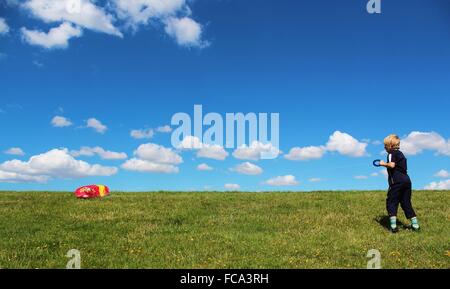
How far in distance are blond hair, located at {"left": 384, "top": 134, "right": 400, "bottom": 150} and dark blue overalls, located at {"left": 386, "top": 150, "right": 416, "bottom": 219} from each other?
0.59 ft

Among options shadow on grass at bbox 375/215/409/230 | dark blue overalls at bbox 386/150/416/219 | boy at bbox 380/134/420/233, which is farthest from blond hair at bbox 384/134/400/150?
shadow on grass at bbox 375/215/409/230

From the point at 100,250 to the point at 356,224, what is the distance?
970cm

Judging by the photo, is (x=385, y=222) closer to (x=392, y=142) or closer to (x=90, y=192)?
(x=392, y=142)

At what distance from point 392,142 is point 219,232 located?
697cm

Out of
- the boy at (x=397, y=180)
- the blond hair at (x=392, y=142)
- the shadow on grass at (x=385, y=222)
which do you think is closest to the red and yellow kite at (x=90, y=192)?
the shadow on grass at (x=385, y=222)

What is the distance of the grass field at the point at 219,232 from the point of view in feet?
45.7

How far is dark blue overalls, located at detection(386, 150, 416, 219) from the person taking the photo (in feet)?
59.1

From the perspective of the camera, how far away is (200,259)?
45.2 feet

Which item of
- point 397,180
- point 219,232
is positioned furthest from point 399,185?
point 219,232

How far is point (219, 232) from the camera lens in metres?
17.5

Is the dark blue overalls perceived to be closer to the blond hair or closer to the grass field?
the blond hair
